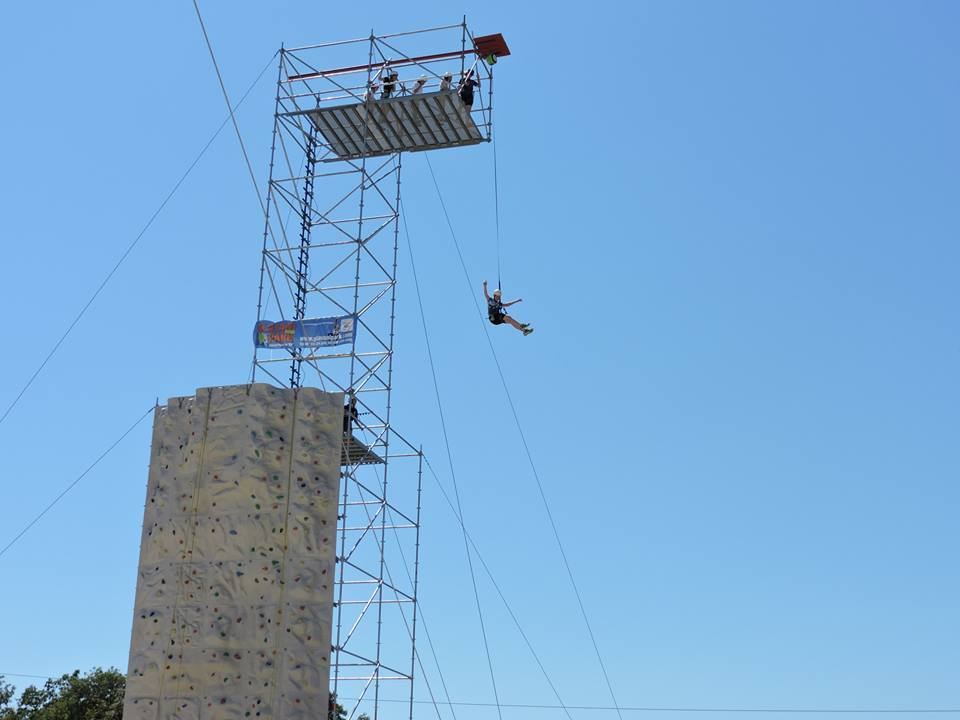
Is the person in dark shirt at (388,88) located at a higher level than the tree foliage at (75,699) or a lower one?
higher

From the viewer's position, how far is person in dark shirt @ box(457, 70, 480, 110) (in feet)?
102

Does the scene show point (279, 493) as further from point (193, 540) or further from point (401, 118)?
point (401, 118)

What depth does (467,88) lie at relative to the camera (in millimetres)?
31250

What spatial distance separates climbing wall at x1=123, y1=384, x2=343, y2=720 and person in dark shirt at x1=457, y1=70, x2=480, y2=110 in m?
9.54

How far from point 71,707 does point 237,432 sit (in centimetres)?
2499

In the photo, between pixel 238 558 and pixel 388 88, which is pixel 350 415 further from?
Result: pixel 388 88

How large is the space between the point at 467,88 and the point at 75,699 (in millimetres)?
28955

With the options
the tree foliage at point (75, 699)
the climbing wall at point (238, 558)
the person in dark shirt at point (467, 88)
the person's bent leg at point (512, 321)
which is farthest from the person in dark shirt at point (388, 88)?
the tree foliage at point (75, 699)

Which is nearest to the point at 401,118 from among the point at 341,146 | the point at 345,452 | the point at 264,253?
the point at 341,146

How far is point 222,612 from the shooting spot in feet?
79.0

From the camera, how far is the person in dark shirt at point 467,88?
31027 millimetres

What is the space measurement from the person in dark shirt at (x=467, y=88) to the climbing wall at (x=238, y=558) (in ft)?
31.3

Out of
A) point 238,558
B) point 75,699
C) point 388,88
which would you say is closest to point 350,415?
point 238,558

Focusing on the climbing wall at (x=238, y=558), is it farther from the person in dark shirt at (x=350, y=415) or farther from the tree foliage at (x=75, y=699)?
the tree foliage at (x=75, y=699)
